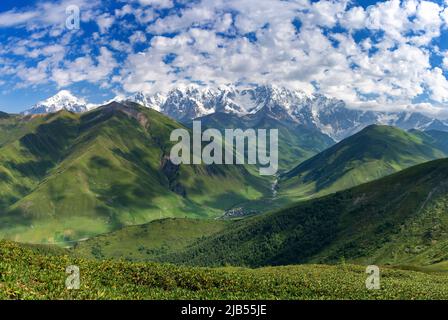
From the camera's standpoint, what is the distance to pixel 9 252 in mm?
87438

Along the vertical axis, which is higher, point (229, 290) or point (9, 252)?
point (9, 252)

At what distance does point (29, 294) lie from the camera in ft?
177
